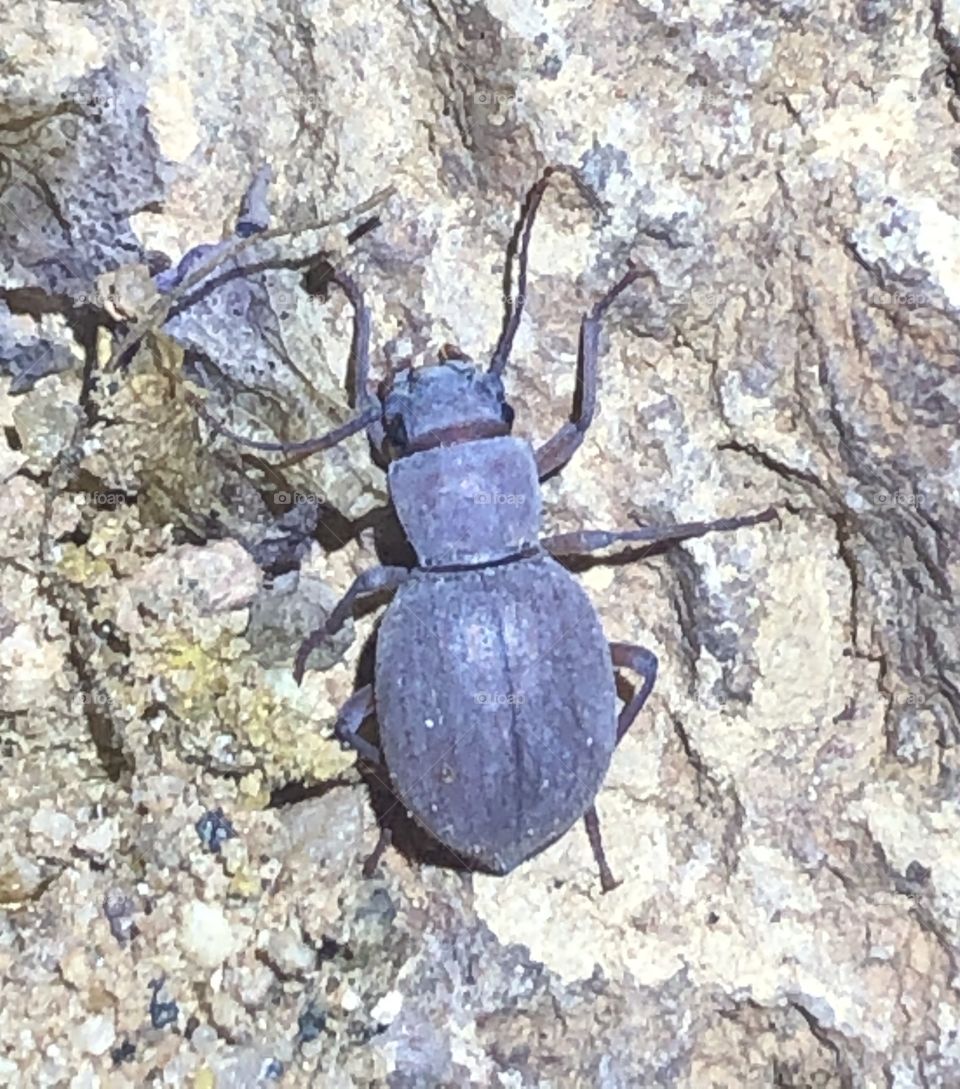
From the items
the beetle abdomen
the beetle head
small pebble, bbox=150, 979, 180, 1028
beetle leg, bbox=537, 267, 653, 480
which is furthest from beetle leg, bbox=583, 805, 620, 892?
small pebble, bbox=150, 979, 180, 1028

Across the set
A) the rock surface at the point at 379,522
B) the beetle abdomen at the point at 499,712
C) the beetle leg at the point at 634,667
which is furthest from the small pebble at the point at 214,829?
the beetle leg at the point at 634,667

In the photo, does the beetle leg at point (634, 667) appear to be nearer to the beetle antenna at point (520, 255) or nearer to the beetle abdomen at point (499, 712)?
the beetle abdomen at point (499, 712)

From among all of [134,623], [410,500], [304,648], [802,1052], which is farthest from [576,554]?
[802,1052]

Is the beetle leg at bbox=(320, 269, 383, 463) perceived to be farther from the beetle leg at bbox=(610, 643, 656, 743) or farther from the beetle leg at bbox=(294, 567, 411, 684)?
the beetle leg at bbox=(610, 643, 656, 743)

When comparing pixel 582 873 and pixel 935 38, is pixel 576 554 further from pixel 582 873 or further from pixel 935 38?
pixel 935 38

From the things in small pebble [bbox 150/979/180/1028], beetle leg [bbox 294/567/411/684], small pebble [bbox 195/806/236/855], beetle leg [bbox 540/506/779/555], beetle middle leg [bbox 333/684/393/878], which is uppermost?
beetle leg [bbox 540/506/779/555]
